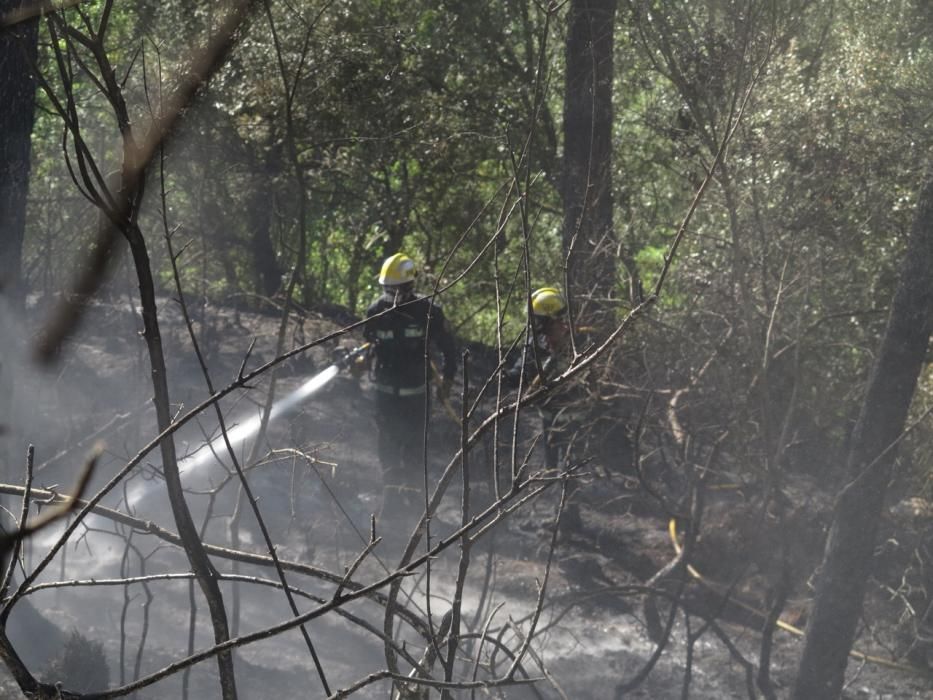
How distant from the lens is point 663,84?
10.6 m

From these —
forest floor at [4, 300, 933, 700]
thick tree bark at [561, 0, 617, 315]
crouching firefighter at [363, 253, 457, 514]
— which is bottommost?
forest floor at [4, 300, 933, 700]

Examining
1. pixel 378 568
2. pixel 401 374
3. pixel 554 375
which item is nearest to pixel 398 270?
pixel 401 374

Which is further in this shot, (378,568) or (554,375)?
(378,568)

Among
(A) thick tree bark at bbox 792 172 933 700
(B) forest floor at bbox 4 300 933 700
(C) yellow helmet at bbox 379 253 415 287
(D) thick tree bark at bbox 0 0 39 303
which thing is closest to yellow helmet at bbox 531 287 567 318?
(C) yellow helmet at bbox 379 253 415 287

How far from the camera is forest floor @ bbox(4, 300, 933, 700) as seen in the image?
693 cm

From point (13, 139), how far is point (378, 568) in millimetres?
4199

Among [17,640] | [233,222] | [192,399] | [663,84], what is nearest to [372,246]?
[233,222]

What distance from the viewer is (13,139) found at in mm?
5254

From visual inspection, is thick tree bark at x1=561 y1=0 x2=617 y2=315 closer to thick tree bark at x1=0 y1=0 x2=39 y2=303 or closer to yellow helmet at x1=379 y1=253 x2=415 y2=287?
yellow helmet at x1=379 y1=253 x2=415 y2=287

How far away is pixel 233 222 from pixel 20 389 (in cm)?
311

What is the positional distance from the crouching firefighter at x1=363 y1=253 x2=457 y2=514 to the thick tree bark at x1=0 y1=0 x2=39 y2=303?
8.13ft

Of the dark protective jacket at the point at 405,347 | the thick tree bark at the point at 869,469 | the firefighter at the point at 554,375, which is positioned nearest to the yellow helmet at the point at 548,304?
the firefighter at the point at 554,375

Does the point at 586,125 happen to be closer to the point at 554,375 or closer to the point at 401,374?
the point at 401,374

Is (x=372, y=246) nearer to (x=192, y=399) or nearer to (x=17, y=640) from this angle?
(x=192, y=399)
